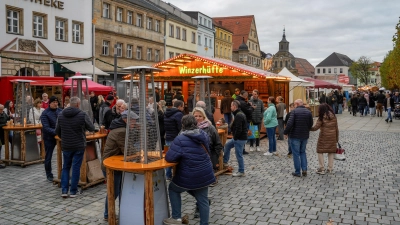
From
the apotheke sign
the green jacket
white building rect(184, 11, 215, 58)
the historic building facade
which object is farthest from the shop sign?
the historic building facade

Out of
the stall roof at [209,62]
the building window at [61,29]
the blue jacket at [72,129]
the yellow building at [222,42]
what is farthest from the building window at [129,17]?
the blue jacket at [72,129]

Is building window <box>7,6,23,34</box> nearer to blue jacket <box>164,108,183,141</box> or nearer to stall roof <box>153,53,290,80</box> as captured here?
stall roof <box>153,53,290,80</box>

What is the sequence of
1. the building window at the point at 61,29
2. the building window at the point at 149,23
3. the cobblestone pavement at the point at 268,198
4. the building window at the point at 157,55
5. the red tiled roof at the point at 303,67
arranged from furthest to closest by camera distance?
the red tiled roof at the point at 303,67
the building window at the point at 157,55
the building window at the point at 149,23
the building window at the point at 61,29
the cobblestone pavement at the point at 268,198

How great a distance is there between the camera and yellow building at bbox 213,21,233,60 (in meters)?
60.3

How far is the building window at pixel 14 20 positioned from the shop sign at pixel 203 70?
10441 millimetres

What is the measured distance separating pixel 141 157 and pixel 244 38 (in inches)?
2951

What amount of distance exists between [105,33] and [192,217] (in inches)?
1125

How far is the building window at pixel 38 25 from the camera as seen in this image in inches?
1019

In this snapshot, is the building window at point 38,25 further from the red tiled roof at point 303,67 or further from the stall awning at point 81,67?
the red tiled roof at point 303,67

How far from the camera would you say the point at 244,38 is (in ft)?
259

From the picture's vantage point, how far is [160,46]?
41719 millimetres

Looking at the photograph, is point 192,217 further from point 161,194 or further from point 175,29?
point 175,29

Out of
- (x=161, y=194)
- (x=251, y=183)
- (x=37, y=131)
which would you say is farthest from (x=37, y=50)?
(x=161, y=194)

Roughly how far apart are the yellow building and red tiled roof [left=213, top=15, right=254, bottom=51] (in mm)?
11353
